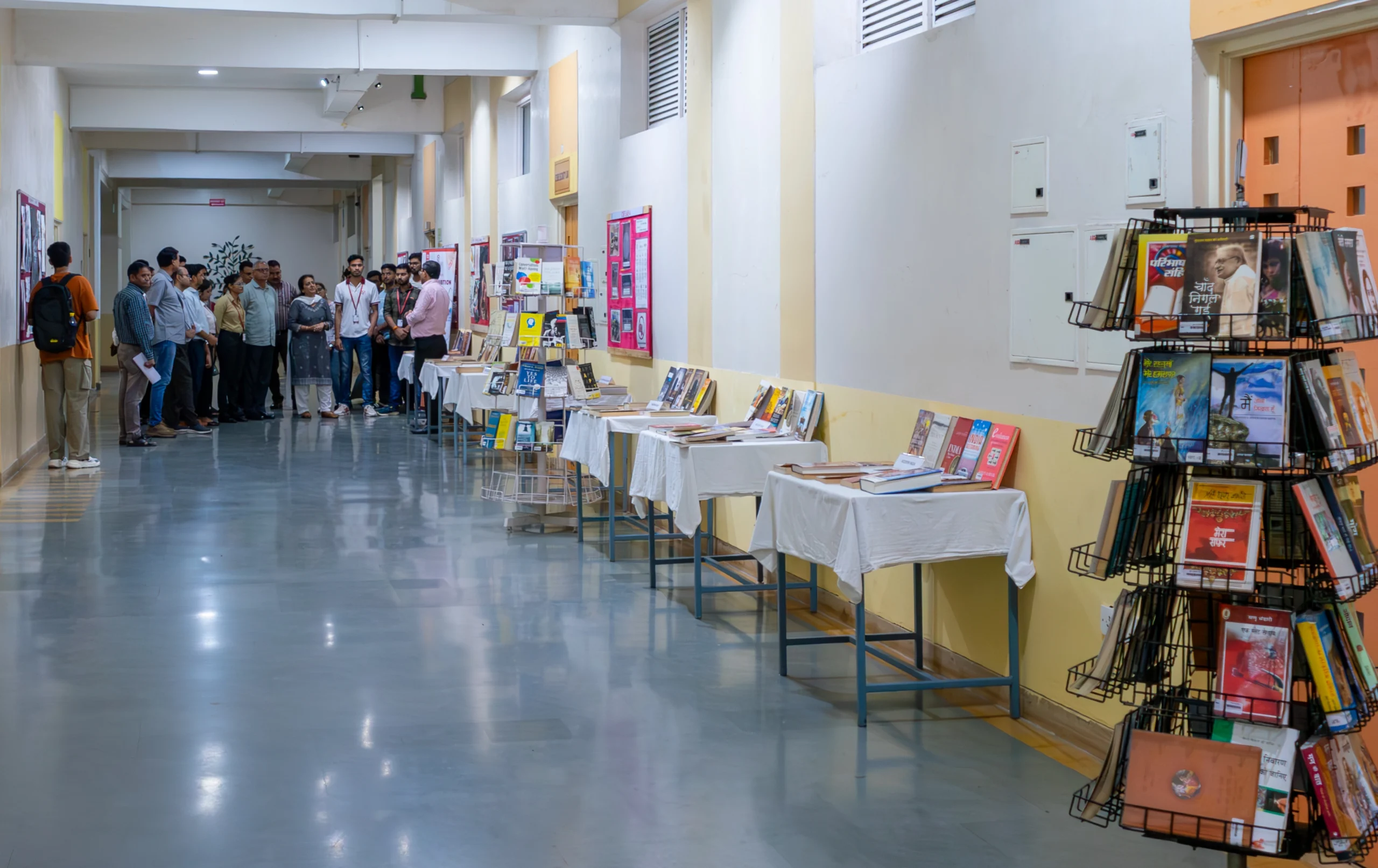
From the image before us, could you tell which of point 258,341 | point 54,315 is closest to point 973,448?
point 54,315

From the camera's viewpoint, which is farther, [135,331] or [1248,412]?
[135,331]

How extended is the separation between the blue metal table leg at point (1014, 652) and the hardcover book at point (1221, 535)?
6.17ft

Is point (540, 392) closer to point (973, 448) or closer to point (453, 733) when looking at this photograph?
point (973, 448)

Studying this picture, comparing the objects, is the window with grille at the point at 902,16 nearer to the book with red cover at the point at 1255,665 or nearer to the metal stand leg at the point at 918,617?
the metal stand leg at the point at 918,617

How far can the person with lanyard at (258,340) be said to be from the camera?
48.9 feet

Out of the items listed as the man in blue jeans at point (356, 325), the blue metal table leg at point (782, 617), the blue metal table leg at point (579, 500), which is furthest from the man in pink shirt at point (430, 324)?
the blue metal table leg at point (782, 617)

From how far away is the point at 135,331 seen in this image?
11.7 metres

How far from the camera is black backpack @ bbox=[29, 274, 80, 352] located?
390 inches

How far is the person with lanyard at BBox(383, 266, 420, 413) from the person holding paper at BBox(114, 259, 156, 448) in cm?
334

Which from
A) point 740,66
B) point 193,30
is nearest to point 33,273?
point 193,30

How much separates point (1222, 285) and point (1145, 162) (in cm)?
137

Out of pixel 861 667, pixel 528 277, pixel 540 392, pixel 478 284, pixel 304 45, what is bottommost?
pixel 861 667

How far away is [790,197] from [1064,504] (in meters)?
2.61

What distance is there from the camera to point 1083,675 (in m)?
2.93
